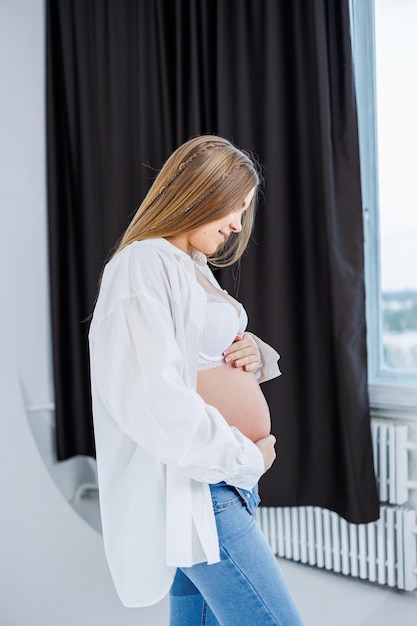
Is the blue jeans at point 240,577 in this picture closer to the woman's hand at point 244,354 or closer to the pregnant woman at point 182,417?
the pregnant woman at point 182,417

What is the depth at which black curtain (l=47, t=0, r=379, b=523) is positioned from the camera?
6.31ft

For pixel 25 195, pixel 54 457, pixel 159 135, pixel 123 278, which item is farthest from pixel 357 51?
pixel 54 457

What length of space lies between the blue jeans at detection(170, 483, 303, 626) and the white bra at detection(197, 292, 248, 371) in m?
0.22

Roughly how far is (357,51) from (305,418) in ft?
4.13

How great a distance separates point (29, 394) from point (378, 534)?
55.5 inches

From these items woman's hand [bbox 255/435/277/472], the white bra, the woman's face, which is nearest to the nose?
the woman's face

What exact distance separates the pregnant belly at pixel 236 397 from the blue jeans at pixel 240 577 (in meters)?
0.14

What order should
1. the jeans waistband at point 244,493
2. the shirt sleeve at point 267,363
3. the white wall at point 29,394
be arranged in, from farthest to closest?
the white wall at point 29,394 < the shirt sleeve at point 267,363 < the jeans waistband at point 244,493

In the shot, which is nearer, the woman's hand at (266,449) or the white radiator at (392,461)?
the woman's hand at (266,449)

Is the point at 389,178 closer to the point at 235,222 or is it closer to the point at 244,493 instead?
the point at 235,222

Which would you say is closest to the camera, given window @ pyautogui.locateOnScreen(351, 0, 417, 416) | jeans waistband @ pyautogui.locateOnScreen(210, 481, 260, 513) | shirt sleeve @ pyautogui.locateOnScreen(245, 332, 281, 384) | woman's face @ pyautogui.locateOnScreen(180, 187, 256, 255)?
jeans waistband @ pyautogui.locateOnScreen(210, 481, 260, 513)

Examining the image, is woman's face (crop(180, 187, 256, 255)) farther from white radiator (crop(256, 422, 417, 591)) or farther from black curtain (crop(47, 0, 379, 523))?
white radiator (crop(256, 422, 417, 591))

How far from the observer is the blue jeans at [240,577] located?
3.13 feet

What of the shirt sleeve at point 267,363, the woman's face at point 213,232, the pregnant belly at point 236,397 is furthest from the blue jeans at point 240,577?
the woman's face at point 213,232
